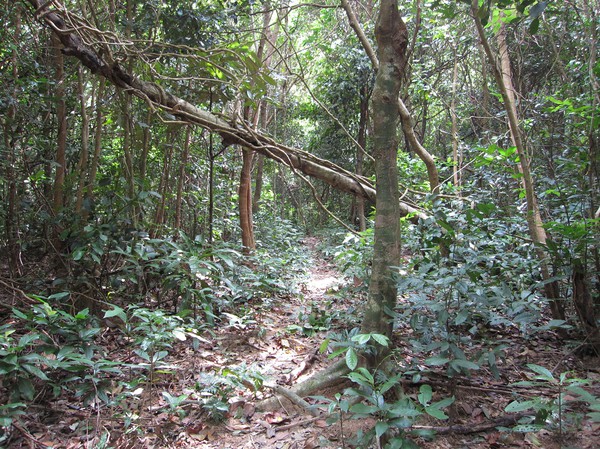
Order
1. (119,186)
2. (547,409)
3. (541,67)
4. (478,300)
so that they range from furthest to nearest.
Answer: (541,67)
(119,186)
(478,300)
(547,409)

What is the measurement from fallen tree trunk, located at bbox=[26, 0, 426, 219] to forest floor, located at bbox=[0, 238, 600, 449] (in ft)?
6.13

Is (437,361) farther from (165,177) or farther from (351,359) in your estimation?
(165,177)

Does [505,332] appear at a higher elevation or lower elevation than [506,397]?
higher

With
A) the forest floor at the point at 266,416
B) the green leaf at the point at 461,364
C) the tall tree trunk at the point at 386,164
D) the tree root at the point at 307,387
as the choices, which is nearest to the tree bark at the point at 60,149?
the forest floor at the point at 266,416

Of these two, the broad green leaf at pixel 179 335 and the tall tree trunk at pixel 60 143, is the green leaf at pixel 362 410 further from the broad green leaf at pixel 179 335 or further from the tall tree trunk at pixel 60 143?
the tall tree trunk at pixel 60 143

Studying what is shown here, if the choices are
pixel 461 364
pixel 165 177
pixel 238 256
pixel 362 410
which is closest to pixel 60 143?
pixel 165 177

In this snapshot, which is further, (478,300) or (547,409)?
(478,300)

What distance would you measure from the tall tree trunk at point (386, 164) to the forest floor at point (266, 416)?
0.59 meters

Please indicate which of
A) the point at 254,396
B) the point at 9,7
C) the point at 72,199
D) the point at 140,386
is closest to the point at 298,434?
the point at 254,396

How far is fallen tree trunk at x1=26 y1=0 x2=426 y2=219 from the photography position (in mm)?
3372

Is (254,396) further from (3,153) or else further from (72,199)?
(3,153)

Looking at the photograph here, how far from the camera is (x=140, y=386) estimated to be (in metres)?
2.95

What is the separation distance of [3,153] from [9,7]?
1410 millimetres

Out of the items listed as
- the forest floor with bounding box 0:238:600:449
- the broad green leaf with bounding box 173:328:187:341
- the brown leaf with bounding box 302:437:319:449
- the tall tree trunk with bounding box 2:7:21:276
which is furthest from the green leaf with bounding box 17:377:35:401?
the tall tree trunk with bounding box 2:7:21:276
